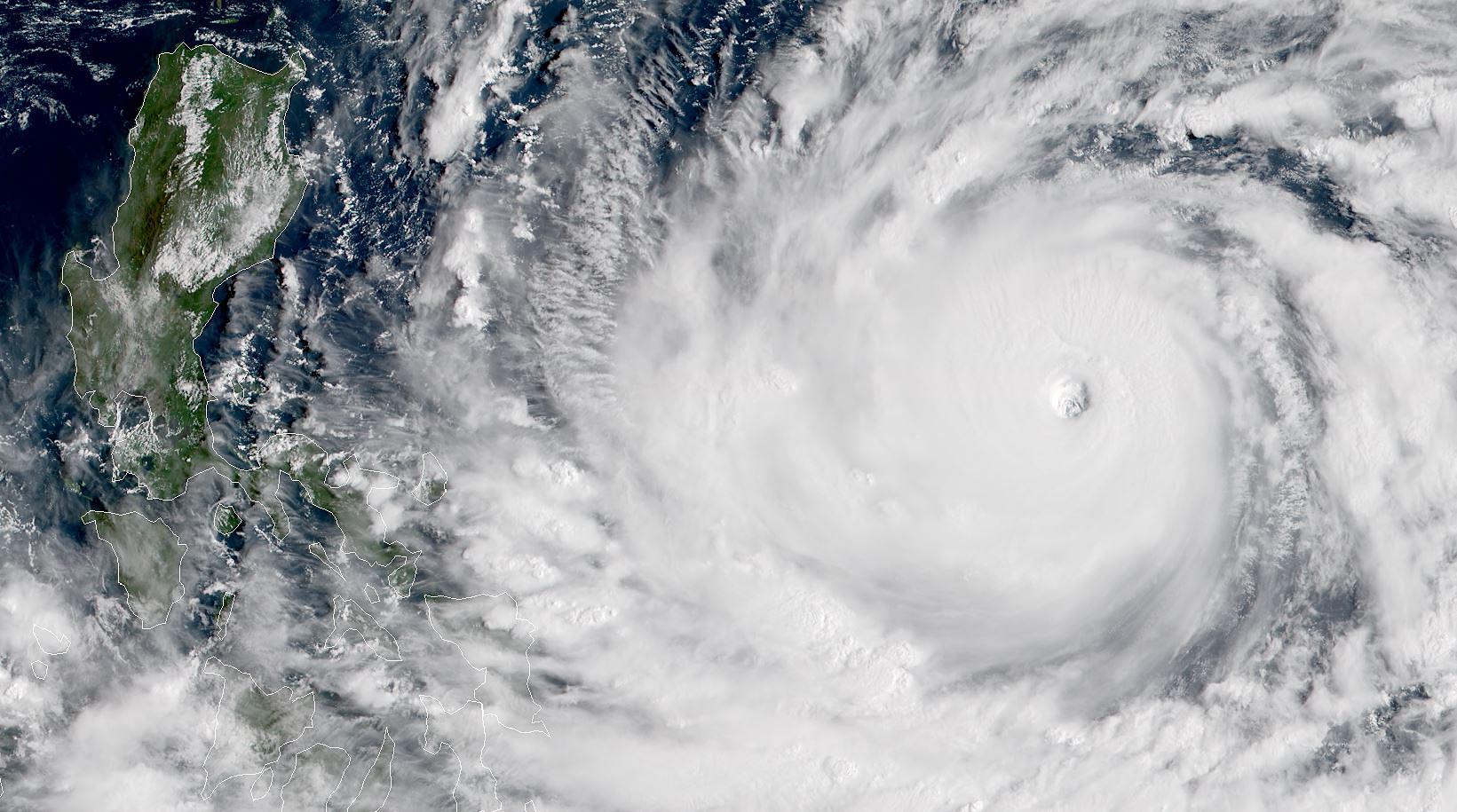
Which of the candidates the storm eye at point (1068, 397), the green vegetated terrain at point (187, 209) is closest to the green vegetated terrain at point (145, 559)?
the green vegetated terrain at point (187, 209)

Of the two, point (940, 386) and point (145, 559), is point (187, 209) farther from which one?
point (940, 386)

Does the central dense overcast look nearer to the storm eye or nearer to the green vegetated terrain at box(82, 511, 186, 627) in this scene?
the storm eye

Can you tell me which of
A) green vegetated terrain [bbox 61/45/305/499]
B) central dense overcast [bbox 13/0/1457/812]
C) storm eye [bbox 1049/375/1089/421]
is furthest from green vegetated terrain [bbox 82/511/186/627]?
storm eye [bbox 1049/375/1089/421]

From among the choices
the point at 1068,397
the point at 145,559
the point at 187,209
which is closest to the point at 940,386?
the point at 1068,397

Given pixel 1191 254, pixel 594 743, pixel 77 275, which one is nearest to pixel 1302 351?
pixel 1191 254

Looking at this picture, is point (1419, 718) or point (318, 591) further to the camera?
point (318, 591)

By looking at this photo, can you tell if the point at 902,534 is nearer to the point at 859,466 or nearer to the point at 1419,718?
the point at 859,466
